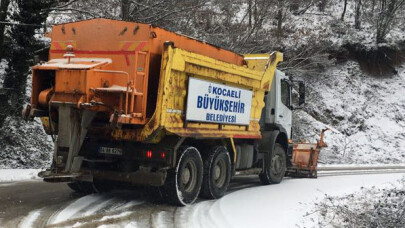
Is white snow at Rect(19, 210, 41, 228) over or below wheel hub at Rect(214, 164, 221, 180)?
below

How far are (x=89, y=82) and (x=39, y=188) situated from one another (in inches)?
133

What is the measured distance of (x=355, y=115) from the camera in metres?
26.6

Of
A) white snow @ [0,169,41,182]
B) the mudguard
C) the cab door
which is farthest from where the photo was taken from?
the cab door

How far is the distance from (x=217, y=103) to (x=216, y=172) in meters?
1.38

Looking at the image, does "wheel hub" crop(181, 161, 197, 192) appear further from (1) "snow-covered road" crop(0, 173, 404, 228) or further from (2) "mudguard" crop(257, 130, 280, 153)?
(2) "mudguard" crop(257, 130, 280, 153)

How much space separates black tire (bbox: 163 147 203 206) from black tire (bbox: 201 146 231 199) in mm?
281

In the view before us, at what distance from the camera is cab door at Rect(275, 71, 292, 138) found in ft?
36.6

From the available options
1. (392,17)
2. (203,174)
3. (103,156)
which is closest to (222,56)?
(203,174)

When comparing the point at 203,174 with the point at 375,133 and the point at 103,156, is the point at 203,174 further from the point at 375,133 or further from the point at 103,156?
the point at 375,133

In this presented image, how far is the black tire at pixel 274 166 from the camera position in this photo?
10766 mm

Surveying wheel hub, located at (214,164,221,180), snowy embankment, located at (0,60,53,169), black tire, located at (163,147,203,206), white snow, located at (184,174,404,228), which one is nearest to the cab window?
white snow, located at (184,174,404,228)

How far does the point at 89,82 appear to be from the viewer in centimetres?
646

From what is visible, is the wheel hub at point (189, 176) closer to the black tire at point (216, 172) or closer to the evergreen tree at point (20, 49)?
the black tire at point (216, 172)

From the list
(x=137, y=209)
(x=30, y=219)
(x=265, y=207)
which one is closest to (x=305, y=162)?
(x=265, y=207)
